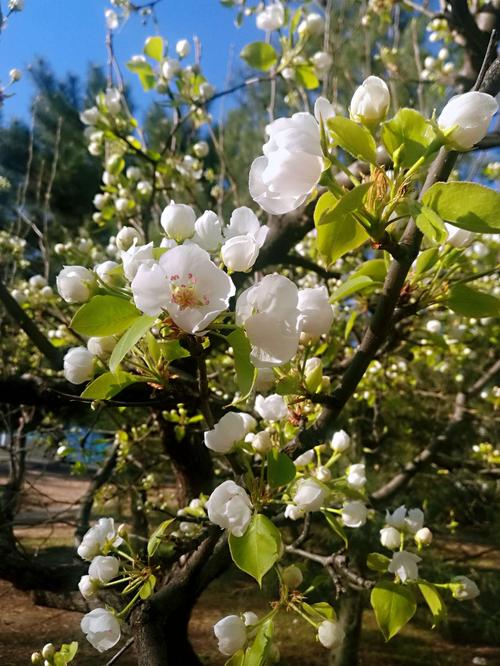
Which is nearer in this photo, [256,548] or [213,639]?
[256,548]

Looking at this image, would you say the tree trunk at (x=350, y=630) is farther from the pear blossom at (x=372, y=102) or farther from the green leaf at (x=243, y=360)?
the pear blossom at (x=372, y=102)

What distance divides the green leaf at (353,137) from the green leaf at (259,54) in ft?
4.33

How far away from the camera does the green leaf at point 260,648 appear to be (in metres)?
0.66

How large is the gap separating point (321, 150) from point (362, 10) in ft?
10.3

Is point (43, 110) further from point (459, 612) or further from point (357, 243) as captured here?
point (357, 243)

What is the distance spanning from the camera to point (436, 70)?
124 inches

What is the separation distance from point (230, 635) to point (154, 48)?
179 cm

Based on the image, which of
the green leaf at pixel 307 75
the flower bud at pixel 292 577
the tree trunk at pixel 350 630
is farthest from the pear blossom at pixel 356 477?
the tree trunk at pixel 350 630

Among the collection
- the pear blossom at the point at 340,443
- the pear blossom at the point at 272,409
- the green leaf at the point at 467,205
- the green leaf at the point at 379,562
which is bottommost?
the green leaf at the point at 379,562

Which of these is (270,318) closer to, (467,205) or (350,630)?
(467,205)

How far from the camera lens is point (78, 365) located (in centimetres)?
67

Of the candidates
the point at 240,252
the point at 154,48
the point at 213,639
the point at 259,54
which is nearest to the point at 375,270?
the point at 240,252

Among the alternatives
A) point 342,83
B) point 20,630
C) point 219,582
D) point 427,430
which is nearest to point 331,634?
point 20,630

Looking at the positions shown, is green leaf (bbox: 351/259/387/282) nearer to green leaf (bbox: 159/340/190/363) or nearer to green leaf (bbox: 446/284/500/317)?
green leaf (bbox: 446/284/500/317)
